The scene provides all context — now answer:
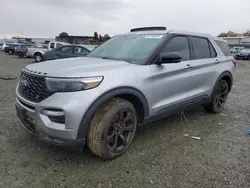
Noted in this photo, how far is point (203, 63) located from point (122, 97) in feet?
6.82

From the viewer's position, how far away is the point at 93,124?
271cm

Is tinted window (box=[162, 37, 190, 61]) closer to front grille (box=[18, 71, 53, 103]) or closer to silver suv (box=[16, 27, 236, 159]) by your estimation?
silver suv (box=[16, 27, 236, 159])

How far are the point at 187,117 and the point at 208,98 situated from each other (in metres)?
0.61

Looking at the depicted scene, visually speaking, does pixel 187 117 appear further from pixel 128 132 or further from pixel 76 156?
pixel 76 156

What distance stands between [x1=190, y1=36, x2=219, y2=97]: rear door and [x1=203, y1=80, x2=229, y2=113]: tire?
1.19 feet

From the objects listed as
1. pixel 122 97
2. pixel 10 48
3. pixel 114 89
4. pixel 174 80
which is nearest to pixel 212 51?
pixel 174 80

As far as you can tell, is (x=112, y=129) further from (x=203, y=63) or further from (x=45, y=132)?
(x=203, y=63)

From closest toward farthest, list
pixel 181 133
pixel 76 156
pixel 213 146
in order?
pixel 76 156 < pixel 213 146 < pixel 181 133

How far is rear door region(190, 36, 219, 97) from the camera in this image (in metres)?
4.19

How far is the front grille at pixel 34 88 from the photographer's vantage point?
2631mm

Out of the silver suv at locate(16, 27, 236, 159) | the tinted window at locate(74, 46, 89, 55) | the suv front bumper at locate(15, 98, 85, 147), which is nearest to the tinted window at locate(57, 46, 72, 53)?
the tinted window at locate(74, 46, 89, 55)

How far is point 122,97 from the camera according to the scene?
3.08 m

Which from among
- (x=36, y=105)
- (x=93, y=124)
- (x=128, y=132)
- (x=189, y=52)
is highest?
(x=189, y=52)

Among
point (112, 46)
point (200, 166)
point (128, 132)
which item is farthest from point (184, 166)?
point (112, 46)
